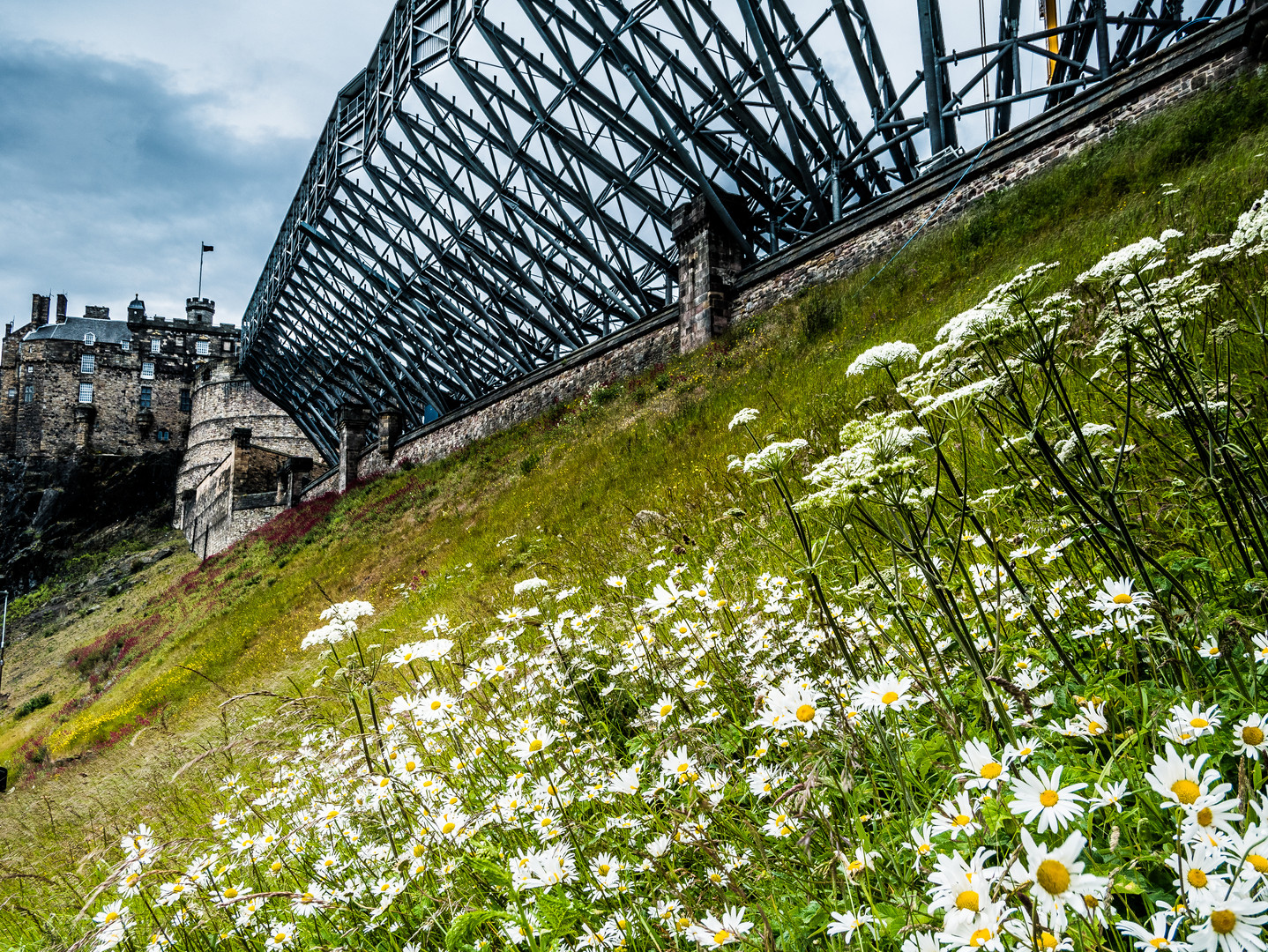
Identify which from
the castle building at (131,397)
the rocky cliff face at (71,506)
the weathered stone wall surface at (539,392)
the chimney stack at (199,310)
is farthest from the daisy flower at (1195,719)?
the chimney stack at (199,310)

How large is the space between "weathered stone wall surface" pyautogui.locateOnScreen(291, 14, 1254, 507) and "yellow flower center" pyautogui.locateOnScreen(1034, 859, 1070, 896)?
1131 centimetres

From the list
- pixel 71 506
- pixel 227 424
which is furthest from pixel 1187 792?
pixel 71 506

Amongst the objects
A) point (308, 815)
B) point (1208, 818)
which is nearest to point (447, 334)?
point (308, 815)

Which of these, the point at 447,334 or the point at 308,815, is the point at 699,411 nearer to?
the point at 308,815

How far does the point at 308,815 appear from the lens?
2168mm

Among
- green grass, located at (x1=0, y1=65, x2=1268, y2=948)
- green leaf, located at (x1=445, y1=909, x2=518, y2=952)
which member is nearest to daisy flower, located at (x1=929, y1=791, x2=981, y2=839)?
green leaf, located at (x1=445, y1=909, x2=518, y2=952)

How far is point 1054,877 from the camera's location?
25.7 inches

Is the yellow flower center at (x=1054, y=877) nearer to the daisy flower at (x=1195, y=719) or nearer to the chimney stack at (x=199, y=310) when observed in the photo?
the daisy flower at (x=1195, y=719)

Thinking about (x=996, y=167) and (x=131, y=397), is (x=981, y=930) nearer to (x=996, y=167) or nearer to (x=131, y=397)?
(x=996, y=167)

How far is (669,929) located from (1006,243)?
897 centimetres

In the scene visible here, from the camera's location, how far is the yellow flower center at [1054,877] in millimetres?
648

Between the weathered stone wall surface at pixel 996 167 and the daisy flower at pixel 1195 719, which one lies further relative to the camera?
the weathered stone wall surface at pixel 996 167

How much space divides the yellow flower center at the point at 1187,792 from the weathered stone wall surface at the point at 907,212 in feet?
36.4

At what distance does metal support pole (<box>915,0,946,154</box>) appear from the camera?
1016cm
